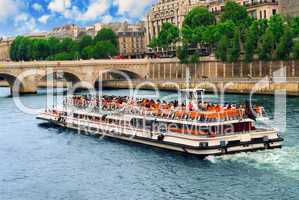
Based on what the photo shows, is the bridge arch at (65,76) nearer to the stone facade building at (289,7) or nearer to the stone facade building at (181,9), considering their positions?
the stone facade building at (181,9)

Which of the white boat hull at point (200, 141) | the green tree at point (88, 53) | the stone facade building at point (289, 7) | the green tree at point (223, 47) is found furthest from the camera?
the green tree at point (88, 53)

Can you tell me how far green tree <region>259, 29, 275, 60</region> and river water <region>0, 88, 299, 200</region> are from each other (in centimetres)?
3007

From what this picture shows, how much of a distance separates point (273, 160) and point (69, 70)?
62.4 m

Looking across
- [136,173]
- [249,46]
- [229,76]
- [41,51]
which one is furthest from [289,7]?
[136,173]

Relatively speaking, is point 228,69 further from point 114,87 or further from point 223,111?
point 223,111

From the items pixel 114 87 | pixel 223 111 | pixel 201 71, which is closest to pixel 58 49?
pixel 114 87

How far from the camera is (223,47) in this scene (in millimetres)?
80625

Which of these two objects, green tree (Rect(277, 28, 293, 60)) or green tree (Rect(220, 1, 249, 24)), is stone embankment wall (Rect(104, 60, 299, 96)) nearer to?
green tree (Rect(277, 28, 293, 60))

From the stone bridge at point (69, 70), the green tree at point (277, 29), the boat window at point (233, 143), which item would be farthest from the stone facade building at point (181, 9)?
the boat window at point (233, 143)

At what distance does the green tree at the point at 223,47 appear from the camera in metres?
80.2

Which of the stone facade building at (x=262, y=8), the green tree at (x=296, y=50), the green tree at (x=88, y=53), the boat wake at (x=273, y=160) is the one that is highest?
the stone facade building at (x=262, y=8)

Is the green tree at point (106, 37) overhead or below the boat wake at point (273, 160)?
overhead

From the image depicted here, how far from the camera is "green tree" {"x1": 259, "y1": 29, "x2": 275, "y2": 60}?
240 ft

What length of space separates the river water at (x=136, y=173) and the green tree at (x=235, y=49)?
3464cm
